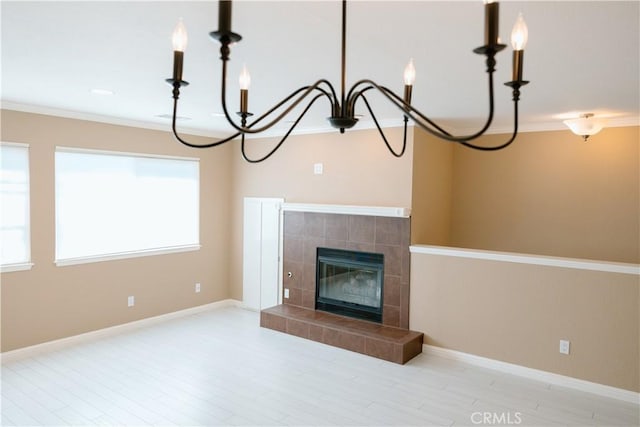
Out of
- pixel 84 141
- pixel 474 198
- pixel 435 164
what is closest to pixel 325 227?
pixel 435 164

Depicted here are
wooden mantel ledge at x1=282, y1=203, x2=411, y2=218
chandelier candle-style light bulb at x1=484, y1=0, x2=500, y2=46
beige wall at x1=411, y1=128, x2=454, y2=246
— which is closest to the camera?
chandelier candle-style light bulb at x1=484, y1=0, x2=500, y2=46

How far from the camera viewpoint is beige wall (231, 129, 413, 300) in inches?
195

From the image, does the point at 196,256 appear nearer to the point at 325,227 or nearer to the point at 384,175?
the point at 325,227

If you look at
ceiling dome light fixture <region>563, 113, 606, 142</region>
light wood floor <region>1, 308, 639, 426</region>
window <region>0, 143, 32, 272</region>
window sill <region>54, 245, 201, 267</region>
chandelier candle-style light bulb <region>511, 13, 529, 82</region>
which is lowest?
light wood floor <region>1, 308, 639, 426</region>

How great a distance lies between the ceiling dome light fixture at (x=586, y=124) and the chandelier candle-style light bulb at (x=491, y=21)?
3.98 metres

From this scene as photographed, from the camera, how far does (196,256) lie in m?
6.19

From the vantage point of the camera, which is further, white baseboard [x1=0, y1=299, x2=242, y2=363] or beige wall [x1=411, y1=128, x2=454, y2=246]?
beige wall [x1=411, y1=128, x2=454, y2=246]

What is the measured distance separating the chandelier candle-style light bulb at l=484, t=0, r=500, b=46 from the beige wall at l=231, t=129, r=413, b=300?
3808 millimetres

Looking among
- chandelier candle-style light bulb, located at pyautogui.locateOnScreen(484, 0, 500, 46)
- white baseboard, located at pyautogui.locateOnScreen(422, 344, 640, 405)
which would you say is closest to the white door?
white baseboard, located at pyautogui.locateOnScreen(422, 344, 640, 405)

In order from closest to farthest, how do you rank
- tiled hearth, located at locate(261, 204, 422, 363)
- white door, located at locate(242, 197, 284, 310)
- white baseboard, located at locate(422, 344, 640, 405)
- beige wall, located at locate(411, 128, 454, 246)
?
white baseboard, located at locate(422, 344, 640, 405) < tiled hearth, located at locate(261, 204, 422, 363) < beige wall, located at locate(411, 128, 454, 246) < white door, located at locate(242, 197, 284, 310)

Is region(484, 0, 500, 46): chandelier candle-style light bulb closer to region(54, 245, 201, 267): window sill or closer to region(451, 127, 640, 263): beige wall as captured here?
region(451, 127, 640, 263): beige wall

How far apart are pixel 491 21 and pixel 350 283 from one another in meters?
4.48

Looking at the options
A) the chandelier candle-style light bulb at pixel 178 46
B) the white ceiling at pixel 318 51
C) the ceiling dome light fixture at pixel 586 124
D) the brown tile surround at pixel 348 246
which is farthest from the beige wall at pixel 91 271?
the ceiling dome light fixture at pixel 586 124

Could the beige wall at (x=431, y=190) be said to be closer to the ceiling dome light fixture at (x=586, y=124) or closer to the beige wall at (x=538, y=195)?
the beige wall at (x=538, y=195)
